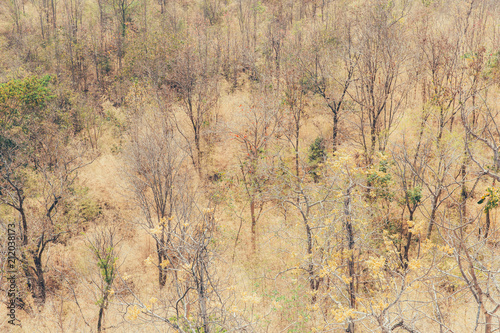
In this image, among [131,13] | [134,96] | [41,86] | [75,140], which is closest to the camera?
[41,86]

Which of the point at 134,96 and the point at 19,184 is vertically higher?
the point at 134,96

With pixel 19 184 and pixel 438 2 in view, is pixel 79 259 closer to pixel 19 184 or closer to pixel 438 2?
pixel 19 184

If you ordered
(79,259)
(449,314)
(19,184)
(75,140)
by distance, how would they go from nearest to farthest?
(449,314) < (79,259) < (19,184) < (75,140)

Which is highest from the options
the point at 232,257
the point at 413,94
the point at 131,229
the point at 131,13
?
the point at 131,13

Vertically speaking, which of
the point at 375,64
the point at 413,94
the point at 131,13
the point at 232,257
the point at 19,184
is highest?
the point at 131,13

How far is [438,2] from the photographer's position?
89.6ft

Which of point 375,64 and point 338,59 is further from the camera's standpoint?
point 338,59

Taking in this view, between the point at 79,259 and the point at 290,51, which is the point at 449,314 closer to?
the point at 79,259

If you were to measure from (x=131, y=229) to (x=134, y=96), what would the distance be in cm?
1136

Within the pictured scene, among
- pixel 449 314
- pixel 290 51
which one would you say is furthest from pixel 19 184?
pixel 449 314

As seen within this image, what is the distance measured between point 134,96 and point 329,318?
21.2 metres

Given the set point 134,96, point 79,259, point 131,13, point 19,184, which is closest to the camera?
point 79,259

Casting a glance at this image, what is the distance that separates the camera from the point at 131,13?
33.9m

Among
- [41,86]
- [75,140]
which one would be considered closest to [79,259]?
[75,140]
